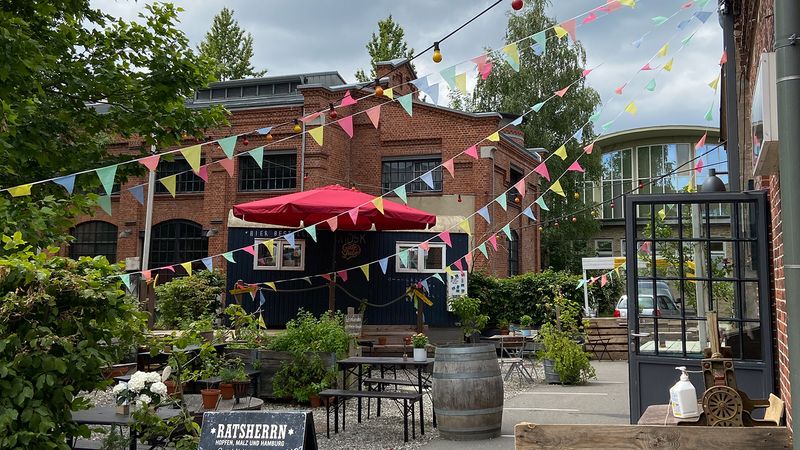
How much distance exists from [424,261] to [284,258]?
326cm

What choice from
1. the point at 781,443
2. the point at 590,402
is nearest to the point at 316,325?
the point at 590,402

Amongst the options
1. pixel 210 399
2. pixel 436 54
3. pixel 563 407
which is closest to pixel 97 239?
pixel 210 399

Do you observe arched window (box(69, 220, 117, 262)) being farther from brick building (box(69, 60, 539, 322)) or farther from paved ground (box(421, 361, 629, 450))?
paved ground (box(421, 361, 629, 450))

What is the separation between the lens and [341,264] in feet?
48.2

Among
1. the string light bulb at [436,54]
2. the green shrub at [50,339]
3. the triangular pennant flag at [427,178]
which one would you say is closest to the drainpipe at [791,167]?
the green shrub at [50,339]

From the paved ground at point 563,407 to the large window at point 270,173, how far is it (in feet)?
41.1

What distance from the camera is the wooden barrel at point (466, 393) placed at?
673cm

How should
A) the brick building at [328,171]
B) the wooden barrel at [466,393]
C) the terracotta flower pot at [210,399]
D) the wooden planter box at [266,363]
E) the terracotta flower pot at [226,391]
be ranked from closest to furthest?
the terracotta flower pot at [210,399]
the wooden barrel at [466,393]
the terracotta flower pot at [226,391]
the wooden planter box at [266,363]
the brick building at [328,171]

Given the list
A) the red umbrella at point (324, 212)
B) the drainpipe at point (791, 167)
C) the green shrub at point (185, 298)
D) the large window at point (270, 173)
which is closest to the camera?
the drainpipe at point (791, 167)

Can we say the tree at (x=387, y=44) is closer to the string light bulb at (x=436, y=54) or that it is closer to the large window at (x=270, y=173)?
the large window at (x=270, y=173)

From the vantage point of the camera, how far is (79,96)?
8.38 metres

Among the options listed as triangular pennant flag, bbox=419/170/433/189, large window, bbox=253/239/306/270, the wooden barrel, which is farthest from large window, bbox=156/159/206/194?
the wooden barrel

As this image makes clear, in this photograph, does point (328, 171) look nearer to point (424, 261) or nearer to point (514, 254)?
point (424, 261)

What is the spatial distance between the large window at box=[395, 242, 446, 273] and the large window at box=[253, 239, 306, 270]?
225 cm
